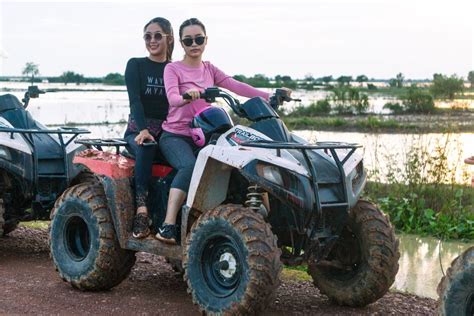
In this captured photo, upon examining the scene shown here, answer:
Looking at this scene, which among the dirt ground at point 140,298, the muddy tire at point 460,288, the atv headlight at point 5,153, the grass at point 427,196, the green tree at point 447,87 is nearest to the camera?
the muddy tire at point 460,288

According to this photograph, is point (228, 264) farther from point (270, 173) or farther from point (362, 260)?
point (362, 260)

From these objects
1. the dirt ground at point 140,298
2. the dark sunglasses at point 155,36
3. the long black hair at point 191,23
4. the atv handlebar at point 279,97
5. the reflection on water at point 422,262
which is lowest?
the reflection on water at point 422,262

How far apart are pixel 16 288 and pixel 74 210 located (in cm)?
79

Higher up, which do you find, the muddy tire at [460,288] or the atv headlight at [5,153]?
the atv headlight at [5,153]

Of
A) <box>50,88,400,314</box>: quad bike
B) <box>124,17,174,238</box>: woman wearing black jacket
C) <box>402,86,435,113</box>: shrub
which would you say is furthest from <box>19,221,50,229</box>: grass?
<box>402,86,435,113</box>: shrub

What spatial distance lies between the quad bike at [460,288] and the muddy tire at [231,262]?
1048mm

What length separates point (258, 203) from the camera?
19.0ft

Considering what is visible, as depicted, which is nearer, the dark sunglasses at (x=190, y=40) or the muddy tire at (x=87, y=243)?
the dark sunglasses at (x=190, y=40)

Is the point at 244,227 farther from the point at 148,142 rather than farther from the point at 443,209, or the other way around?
the point at 443,209

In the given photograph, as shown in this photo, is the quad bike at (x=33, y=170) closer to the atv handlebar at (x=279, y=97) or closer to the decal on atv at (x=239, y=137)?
the atv handlebar at (x=279, y=97)

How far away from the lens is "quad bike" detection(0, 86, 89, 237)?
809 cm

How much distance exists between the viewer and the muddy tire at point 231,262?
543cm

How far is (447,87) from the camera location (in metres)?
40.0

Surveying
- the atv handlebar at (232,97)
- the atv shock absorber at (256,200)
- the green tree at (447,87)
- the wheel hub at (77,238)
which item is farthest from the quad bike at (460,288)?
the green tree at (447,87)
